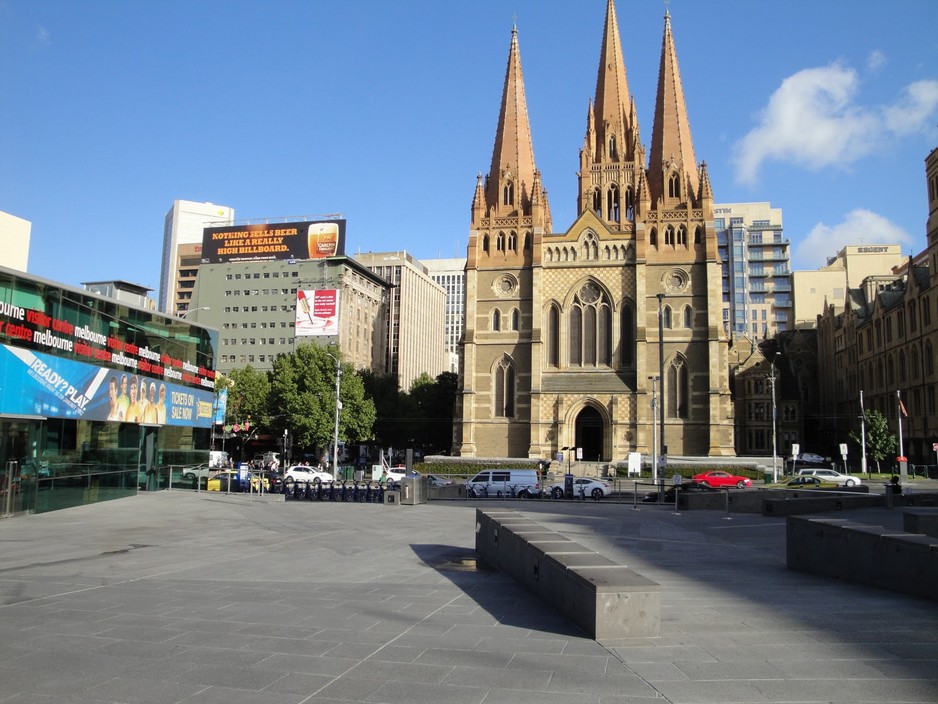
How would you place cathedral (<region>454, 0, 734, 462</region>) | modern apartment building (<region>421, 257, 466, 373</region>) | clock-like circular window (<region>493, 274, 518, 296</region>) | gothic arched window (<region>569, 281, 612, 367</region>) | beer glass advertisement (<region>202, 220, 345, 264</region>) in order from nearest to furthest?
cathedral (<region>454, 0, 734, 462</region>) < gothic arched window (<region>569, 281, 612, 367</region>) < clock-like circular window (<region>493, 274, 518, 296</region>) < beer glass advertisement (<region>202, 220, 345, 264</region>) < modern apartment building (<region>421, 257, 466, 373</region>)

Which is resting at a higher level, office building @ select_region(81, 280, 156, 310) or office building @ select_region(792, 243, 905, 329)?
office building @ select_region(792, 243, 905, 329)

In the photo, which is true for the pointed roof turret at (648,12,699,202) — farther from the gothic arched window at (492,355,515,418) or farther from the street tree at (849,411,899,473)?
the street tree at (849,411,899,473)

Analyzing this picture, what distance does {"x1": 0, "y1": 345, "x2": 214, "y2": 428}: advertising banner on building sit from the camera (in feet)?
76.6

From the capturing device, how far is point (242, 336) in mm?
99062

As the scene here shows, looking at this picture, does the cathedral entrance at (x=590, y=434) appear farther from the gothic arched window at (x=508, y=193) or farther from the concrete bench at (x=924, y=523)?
the concrete bench at (x=924, y=523)

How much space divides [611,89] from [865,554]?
6539 centimetres

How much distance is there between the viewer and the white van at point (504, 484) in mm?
36969

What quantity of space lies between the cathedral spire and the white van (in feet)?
106

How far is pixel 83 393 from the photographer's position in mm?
26938

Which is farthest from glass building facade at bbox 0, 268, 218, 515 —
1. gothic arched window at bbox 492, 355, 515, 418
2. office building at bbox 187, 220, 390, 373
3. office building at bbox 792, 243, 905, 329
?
office building at bbox 792, 243, 905, 329

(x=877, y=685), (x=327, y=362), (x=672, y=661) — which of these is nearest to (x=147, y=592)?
(x=672, y=661)

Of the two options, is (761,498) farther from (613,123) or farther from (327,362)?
(613,123)

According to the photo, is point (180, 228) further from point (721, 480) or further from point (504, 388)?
point (721, 480)

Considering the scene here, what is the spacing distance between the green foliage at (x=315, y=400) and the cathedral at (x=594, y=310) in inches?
378
